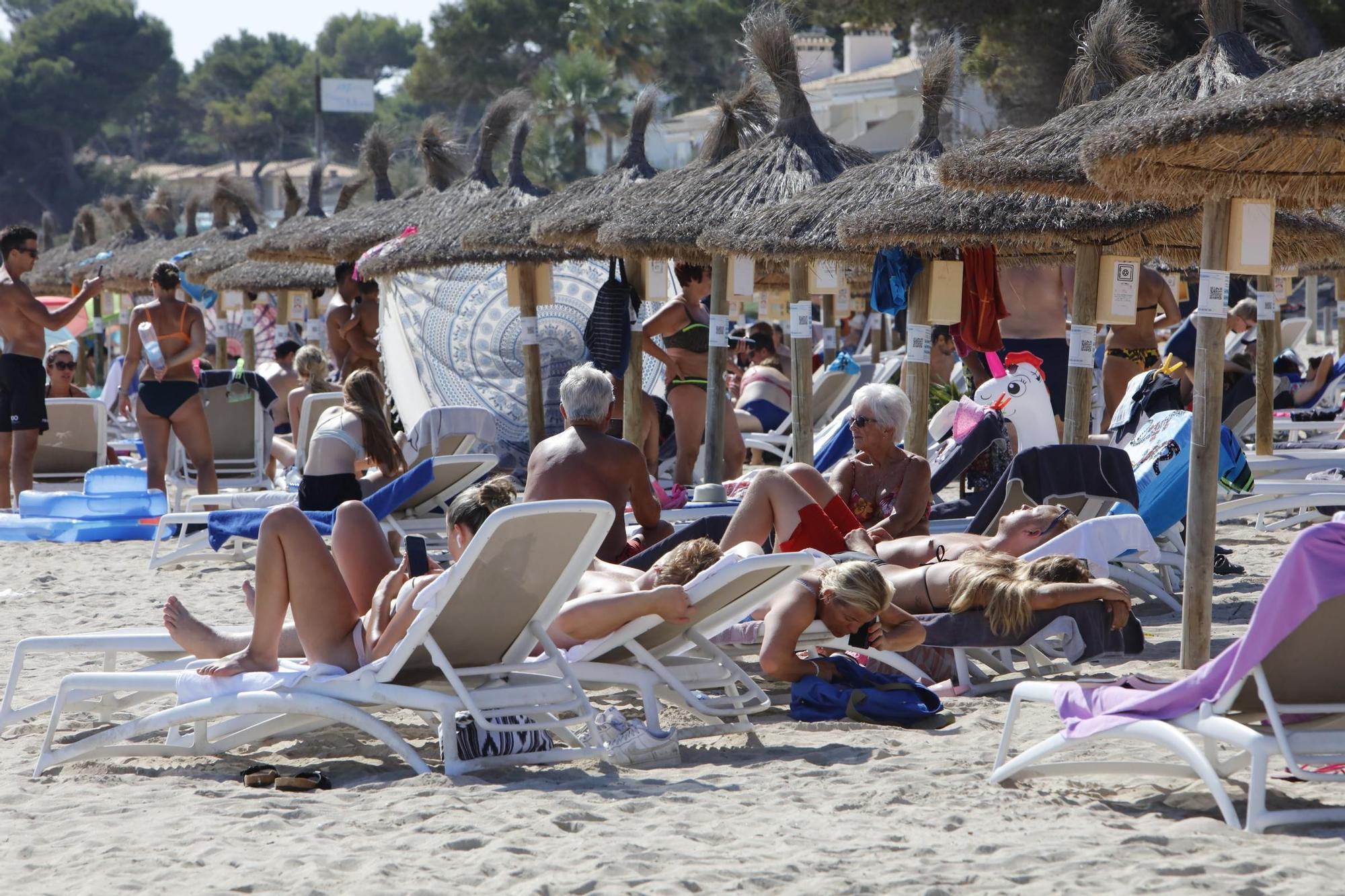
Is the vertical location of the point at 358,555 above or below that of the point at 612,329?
below

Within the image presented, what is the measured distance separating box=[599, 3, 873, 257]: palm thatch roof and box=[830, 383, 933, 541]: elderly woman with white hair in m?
2.54

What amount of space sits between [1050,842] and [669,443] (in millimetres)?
7392

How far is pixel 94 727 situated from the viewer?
14.3ft

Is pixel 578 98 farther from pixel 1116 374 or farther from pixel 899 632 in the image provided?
pixel 899 632

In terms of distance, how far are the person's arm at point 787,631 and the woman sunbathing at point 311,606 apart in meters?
0.85

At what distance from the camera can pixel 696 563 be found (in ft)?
14.4

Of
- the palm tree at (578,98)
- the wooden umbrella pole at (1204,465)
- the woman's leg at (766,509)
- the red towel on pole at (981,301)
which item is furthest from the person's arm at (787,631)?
the palm tree at (578,98)

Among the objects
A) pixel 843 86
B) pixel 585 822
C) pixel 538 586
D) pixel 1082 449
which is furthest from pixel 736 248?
pixel 843 86

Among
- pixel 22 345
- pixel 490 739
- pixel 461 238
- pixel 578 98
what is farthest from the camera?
pixel 578 98

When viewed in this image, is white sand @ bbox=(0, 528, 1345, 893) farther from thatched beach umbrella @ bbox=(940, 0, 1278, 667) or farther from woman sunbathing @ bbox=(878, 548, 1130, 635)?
thatched beach umbrella @ bbox=(940, 0, 1278, 667)

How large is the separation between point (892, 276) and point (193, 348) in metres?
4.19

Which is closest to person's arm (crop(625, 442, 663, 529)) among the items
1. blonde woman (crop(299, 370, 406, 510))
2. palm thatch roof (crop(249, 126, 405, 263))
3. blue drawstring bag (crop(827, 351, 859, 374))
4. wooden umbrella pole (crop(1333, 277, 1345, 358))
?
blonde woman (crop(299, 370, 406, 510))

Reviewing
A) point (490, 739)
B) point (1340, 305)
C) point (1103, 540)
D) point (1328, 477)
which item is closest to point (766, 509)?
point (1103, 540)

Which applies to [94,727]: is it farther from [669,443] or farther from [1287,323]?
[1287,323]
